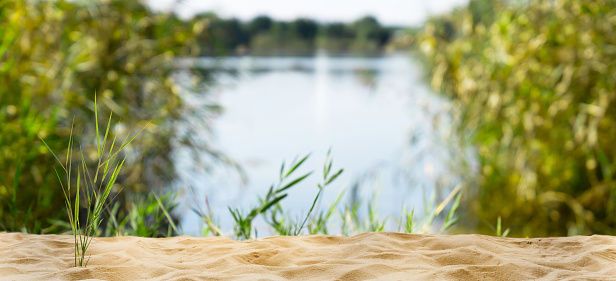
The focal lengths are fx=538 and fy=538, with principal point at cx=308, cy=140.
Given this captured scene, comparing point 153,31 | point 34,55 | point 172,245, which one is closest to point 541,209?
point 172,245

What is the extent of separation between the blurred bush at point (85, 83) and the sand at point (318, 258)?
1498 mm

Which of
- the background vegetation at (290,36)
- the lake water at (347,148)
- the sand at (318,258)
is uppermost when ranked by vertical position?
the background vegetation at (290,36)

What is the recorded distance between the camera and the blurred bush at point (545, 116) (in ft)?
10.3

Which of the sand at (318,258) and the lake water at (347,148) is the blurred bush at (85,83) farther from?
the sand at (318,258)

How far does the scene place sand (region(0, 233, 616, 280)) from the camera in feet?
3.81

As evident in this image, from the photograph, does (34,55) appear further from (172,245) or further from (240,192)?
(172,245)

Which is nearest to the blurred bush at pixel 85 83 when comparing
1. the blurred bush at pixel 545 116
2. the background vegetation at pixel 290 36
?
the background vegetation at pixel 290 36

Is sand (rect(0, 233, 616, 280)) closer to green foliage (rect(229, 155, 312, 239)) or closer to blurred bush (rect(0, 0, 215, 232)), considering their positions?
green foliage (rect(229, 155, 312, 239))

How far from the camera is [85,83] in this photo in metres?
3.66

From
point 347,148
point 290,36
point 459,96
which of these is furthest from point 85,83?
point 290,36

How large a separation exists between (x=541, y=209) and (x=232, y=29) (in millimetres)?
2966

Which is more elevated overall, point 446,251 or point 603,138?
point 603,138

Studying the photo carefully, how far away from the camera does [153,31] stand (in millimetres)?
3906

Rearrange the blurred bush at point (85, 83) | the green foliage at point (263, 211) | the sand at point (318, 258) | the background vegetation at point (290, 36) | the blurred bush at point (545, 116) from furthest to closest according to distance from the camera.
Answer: the background vegetation at point (290, 36) → the blurred bush at point (545, 116) → the blurred bush at point (85, 83) → the green foliage at point (263, 211) → the sand at point (318, 258)
